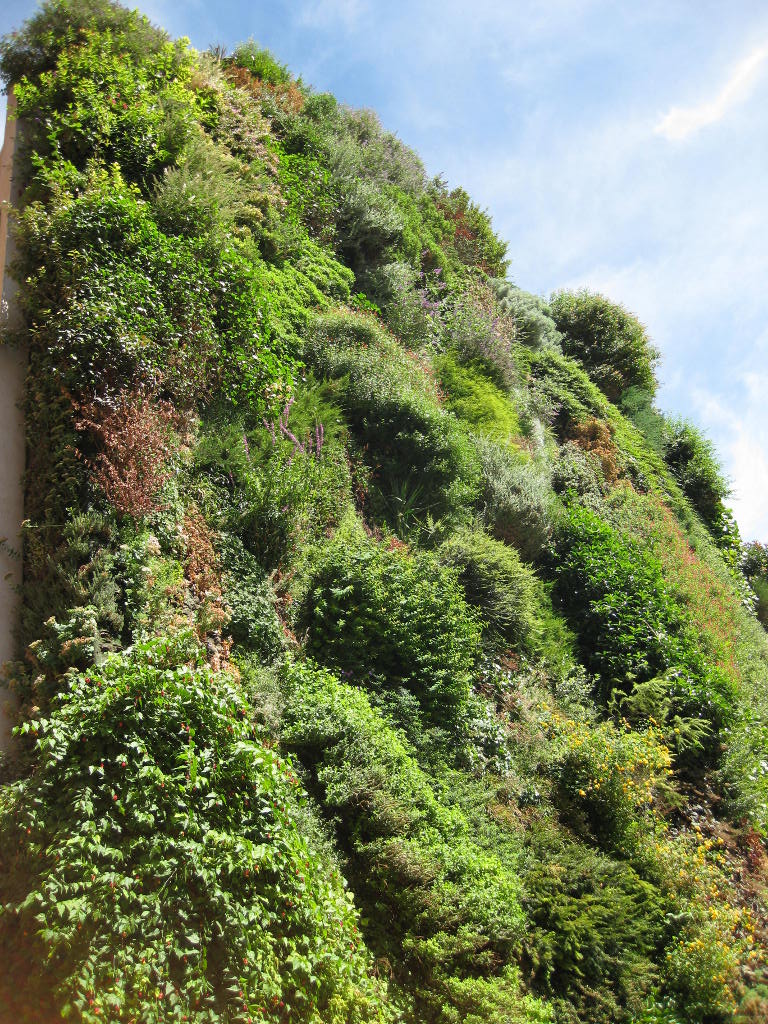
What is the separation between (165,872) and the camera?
327 cm

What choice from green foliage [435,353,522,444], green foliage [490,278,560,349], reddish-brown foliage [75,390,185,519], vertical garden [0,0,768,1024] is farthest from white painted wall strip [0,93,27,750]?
green foliage [490,278,560,349]

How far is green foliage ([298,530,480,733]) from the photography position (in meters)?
5.87

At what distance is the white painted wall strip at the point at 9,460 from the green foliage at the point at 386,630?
2317 millimetres

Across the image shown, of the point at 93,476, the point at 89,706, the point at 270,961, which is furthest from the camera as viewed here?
the point at 93,476

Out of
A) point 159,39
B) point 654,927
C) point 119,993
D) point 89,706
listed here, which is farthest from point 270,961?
point 159,39

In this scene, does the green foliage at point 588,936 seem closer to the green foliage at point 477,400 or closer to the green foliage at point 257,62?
the green foliage at point 477,400

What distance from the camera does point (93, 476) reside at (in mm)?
4977

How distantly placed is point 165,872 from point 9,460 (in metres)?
3.88

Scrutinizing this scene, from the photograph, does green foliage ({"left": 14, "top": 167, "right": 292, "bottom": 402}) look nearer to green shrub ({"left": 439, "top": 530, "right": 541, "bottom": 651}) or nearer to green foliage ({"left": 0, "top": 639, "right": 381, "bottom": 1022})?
green foliage ({"left": 0, "top": 639, "right": 381, "bottom": 1022})

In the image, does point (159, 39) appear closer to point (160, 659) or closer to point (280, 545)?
point (280, 545)

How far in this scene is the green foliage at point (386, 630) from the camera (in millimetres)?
5867

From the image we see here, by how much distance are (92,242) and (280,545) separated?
3.14 metres

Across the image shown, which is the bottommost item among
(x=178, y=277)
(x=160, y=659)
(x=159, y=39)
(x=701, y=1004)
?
(x=701, y=1004)

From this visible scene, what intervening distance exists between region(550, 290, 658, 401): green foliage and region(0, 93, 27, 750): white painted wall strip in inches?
628
